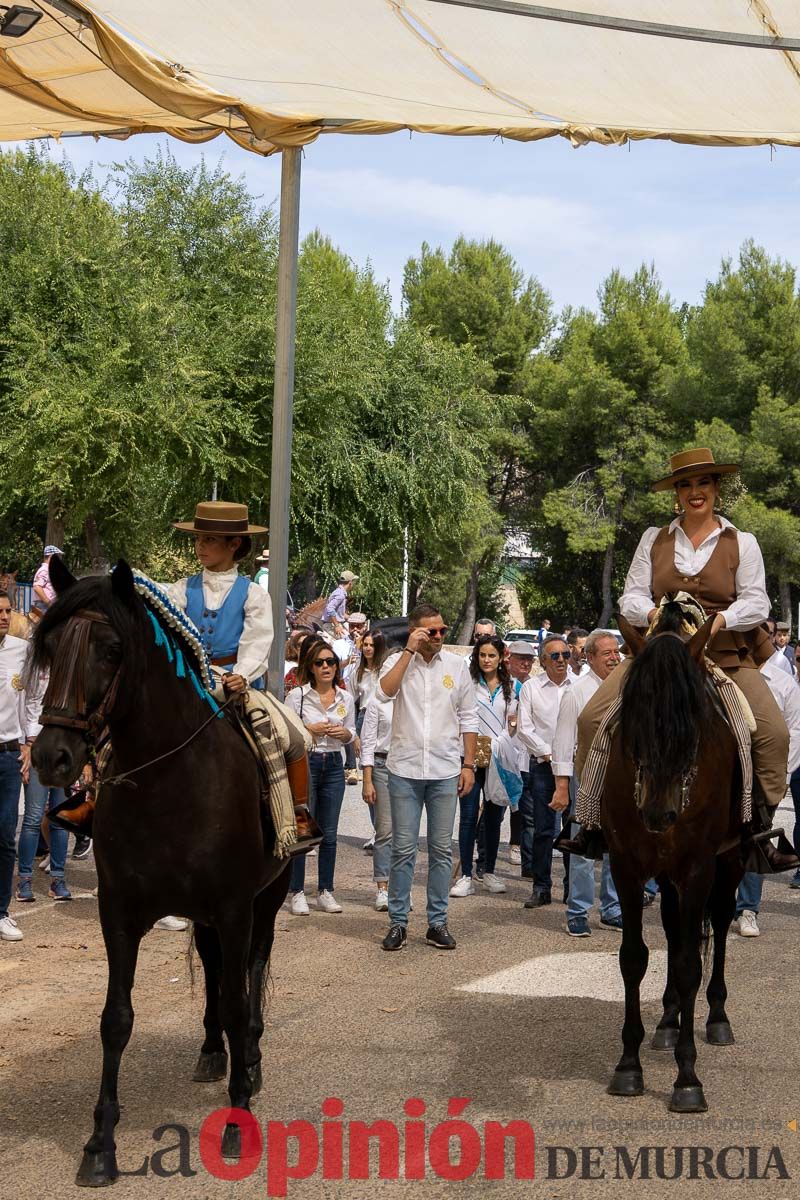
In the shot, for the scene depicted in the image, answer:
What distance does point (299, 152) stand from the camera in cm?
952

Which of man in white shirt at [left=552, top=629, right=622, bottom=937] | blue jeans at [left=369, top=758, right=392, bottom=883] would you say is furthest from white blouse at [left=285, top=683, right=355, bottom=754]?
man in white shirt at [left=552, top=629, right=622, bottom=937]

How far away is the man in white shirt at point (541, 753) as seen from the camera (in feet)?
38.3

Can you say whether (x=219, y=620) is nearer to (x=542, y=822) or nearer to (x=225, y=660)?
(x=225, y=660)

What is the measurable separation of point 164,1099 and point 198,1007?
5.93 feet

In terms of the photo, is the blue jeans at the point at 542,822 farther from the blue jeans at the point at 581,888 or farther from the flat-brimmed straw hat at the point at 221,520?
the flat-brimmed straw hat at the point at 221,520

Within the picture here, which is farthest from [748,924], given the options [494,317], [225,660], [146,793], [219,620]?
[494,317]

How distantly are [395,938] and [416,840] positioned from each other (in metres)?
0.72

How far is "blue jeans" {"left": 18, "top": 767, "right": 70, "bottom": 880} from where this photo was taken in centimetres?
1081

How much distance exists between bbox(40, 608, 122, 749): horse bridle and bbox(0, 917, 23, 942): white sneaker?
4.89 meters

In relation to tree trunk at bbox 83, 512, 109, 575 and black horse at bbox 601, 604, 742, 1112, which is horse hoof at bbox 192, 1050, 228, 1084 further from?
tree trunk at bbox 83, 512, 109, 575

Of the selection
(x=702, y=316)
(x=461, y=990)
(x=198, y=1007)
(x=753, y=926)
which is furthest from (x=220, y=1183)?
(x=702, y=316)

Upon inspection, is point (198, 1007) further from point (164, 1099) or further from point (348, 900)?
point (348, 900)

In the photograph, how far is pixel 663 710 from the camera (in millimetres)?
6414

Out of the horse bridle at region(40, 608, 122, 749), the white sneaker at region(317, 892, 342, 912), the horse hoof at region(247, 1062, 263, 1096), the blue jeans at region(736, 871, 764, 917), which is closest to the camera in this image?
the horse bridle at region(40, 608, 122, 749)
